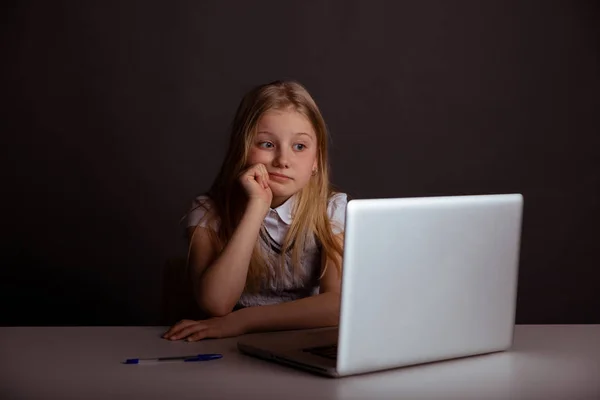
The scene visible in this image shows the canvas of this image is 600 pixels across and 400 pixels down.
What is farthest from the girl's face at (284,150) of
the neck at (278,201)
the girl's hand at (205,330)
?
the girl's hand at (205,330)

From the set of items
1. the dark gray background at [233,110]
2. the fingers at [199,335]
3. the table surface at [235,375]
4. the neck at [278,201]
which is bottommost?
the table surface at [235,375]

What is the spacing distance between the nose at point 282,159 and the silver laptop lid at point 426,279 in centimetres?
71

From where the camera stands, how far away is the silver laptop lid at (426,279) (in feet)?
4.79

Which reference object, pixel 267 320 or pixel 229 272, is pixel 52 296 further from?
pixel 267 320

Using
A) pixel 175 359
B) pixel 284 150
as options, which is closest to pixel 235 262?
pixel 284 150

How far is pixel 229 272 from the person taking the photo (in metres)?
2.14

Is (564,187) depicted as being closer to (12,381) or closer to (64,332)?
(64,332)

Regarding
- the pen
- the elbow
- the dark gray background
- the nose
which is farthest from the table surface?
the dark gray background

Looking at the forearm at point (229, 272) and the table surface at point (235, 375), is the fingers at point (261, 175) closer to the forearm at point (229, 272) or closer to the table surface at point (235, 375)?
the forearm at point (229, 272)

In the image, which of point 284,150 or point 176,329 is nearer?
point 176,329

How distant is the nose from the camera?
225cm

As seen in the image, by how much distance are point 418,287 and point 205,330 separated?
1.57 ft

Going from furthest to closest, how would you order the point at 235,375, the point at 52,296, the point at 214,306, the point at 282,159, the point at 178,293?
the point at 52,296 < the point at 178,293 < the point at 282,159 < the point at 214,306 < the point at 235,375

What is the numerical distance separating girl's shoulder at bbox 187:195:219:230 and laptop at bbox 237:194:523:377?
0.65m
